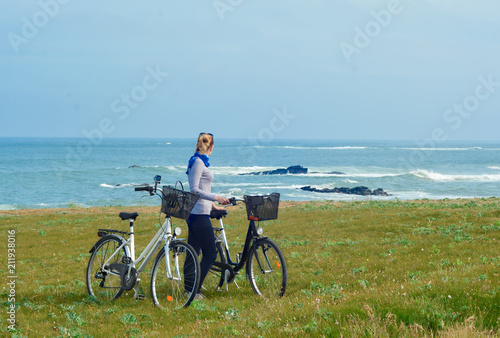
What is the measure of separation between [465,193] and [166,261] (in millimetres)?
58935

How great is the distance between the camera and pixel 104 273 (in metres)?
8.83

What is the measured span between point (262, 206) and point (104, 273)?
11.5 ft

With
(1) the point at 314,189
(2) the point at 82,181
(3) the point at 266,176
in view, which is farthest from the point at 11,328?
(3) the point at 266,176

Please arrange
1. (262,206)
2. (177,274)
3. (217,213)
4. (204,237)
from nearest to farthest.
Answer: (177,274), (262,206), (204,237), (217,213)

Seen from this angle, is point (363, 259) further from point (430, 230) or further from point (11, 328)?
point (11, 328)

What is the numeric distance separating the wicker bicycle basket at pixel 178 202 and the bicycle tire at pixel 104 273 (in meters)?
1.63

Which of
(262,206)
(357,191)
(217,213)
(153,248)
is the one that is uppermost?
(262,206)

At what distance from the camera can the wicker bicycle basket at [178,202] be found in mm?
7371

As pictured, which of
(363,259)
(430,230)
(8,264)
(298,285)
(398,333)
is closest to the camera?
(398,333)

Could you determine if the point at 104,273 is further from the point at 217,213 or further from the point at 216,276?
the point at 217,213

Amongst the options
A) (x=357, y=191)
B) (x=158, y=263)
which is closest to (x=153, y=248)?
(x=158, y=263)

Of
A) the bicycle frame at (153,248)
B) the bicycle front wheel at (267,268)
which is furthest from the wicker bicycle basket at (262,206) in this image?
the bicycle frame at (153,248)

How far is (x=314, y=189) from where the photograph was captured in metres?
65.4

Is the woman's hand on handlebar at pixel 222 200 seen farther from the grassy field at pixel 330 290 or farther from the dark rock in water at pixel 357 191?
the dark rock in water at pixel 357 191
